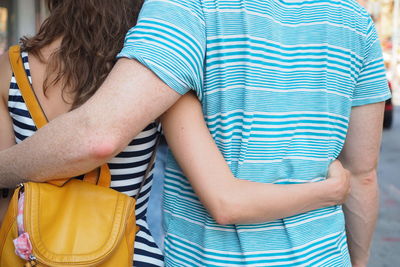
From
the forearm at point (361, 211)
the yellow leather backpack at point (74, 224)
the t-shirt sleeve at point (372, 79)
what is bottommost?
the forearm at point (361, 211)

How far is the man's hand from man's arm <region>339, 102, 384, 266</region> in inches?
4.6

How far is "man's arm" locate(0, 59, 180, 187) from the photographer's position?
1083mm

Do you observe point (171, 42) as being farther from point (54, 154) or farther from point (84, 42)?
point (84, 42)

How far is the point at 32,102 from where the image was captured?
4.67 feet

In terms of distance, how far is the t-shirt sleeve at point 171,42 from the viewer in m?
1.10

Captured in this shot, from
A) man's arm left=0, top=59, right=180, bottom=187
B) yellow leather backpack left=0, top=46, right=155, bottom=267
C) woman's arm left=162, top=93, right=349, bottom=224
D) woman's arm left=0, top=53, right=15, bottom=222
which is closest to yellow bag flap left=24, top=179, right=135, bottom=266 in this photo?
yellow leather backpack left=0, top=46, right=155, bottom=267

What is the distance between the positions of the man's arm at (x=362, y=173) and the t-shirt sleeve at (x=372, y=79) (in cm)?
2

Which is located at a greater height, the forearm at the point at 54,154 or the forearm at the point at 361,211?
the forearm at the point at 54,154

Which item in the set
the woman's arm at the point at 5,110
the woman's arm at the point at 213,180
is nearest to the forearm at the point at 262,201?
the woman's arm at the point at 213,180

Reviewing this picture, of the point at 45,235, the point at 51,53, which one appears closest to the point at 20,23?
the point at 51,53

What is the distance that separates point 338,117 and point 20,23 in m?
3.69

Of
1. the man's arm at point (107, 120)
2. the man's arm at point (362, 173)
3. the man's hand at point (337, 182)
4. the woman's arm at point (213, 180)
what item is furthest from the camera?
the man's arm at point (362, 173)

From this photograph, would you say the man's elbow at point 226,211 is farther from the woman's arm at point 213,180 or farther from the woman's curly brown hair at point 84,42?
the woman's curly brown hair at point 84,42

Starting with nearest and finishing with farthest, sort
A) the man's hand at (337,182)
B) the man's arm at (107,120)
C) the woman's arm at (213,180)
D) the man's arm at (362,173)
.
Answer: the man's arm at (107,120)
the woman's arm at (213,180)
the man's hand at (337,182)
the man's arm at (362,173)
